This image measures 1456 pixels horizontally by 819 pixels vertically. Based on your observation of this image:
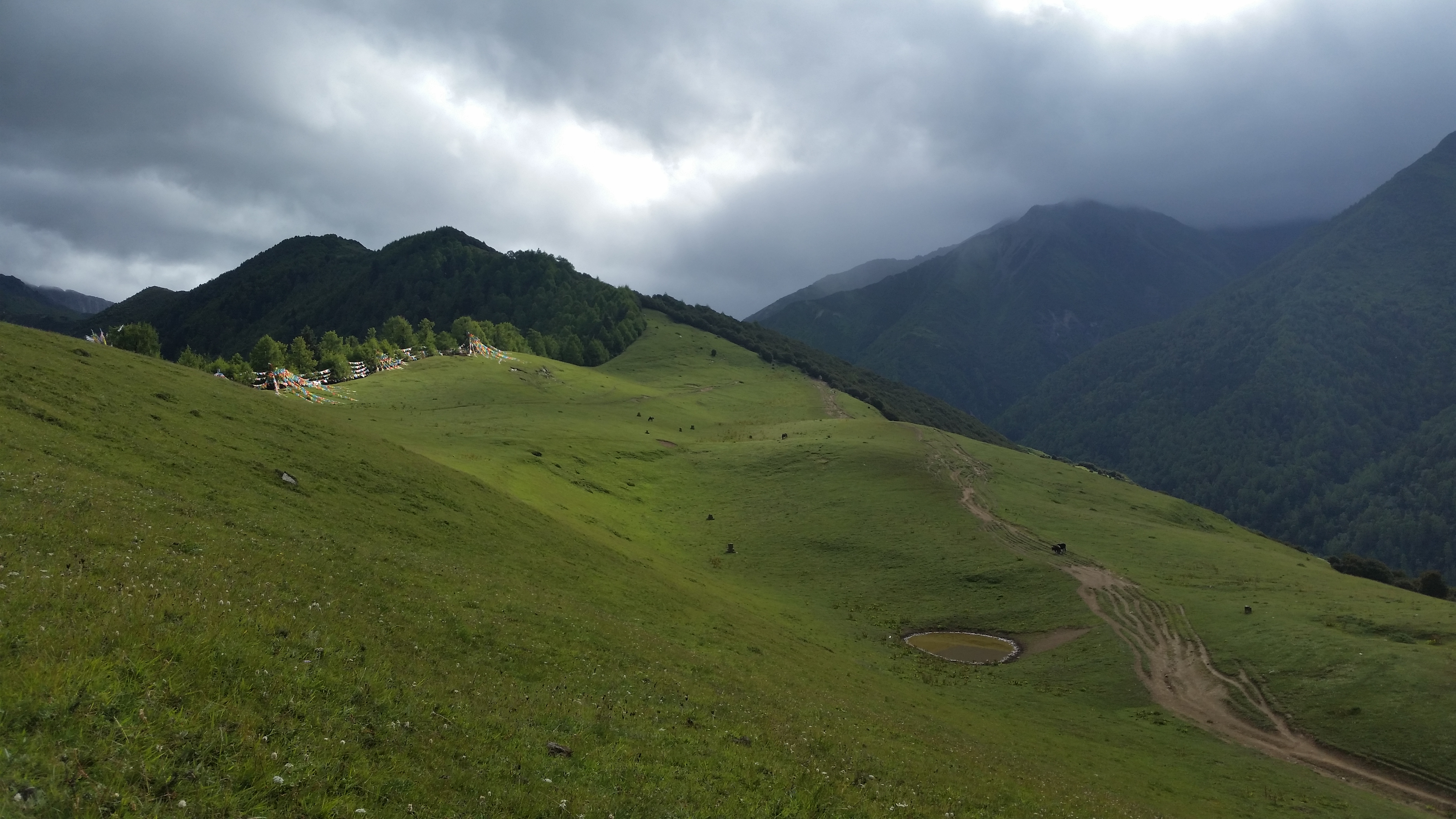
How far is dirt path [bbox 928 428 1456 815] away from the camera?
105 feet

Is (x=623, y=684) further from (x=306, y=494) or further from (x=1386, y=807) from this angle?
(x=1386, y=807)

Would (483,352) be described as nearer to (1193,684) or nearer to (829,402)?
(829,402)

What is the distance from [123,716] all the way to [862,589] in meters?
52.3

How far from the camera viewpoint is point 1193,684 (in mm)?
41438

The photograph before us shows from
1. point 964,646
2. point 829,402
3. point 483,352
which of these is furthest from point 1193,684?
point 483,352

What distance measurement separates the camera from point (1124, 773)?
96.3ft

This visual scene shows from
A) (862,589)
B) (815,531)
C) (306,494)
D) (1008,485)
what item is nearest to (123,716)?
(306,494)

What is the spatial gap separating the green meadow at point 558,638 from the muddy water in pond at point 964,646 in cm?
132

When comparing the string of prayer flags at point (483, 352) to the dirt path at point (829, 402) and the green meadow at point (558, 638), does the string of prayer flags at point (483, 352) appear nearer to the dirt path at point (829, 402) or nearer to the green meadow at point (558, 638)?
the green meadow at point (558, 638)

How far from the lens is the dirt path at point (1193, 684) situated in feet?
105

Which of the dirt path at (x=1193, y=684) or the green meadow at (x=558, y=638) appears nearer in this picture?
the green meadow at (x=558, y=638)

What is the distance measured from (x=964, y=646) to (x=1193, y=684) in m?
13.2

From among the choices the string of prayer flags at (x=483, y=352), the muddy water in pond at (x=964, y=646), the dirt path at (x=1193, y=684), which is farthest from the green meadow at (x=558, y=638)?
the string of prayer flags at (x=483, y=352)

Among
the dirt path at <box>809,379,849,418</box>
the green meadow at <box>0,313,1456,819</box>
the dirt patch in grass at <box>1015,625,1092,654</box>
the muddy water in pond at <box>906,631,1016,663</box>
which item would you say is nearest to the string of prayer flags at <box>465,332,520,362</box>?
the green meadow at <box>0,313,1456,819</box>
